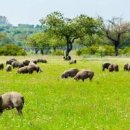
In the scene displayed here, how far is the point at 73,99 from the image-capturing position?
25922 millimetres

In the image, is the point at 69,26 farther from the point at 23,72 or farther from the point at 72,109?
the point at 72,109

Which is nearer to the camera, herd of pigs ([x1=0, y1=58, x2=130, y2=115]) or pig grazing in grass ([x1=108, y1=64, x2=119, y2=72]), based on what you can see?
herd of pigs ([x1=0, y1=58, x2=130, y2=115])

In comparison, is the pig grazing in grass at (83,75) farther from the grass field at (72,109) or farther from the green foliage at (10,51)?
the green foliage at (10,51)

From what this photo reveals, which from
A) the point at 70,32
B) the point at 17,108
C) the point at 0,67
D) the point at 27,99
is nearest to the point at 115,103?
the point at 27,99

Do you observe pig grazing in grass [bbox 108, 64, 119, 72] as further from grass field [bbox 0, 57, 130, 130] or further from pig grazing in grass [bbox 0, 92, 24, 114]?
pig grazing in grass [bbox 0, 92, 24, 114]

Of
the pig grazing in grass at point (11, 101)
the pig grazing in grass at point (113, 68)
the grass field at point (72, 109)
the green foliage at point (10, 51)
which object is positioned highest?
the pig grazing in grass at point (11, 101)

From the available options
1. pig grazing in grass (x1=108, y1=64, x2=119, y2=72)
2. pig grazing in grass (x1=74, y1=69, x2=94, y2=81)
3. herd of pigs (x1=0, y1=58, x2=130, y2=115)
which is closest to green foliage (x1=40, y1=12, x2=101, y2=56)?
herd of pigs (x1=0, y1=58, x2=130, y2=115)

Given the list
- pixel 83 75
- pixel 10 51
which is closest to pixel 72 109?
pixel 83 75

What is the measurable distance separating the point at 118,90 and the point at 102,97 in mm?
4572

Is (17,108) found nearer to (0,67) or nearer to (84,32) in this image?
(0,67)

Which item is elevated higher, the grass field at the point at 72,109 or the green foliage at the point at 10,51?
the grass field at the point at 72,109

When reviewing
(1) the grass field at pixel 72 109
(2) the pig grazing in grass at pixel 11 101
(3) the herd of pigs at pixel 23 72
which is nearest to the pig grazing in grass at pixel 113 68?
(3) the herd of pigs at pixel 23 72

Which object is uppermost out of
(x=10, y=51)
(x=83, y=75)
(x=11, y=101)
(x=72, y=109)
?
(x=11, y=101)

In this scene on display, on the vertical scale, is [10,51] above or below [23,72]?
below
